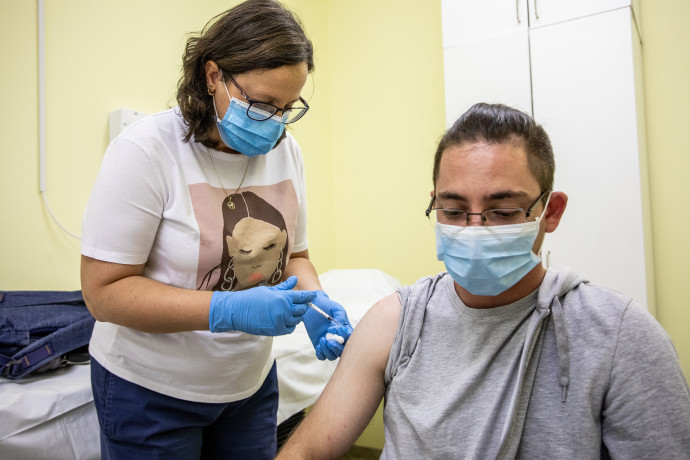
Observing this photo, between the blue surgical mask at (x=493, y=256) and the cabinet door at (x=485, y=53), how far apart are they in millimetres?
1692

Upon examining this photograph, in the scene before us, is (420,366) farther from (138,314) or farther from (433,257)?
(433,257)

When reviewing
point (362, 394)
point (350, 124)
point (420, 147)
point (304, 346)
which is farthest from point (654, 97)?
point (362, 394)

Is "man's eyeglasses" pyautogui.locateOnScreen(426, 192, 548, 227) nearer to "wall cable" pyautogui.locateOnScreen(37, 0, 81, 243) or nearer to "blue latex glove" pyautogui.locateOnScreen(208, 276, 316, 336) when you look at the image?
"blue latex glove" pyautogui.locateOnScreen(208, 276, 316, 336)

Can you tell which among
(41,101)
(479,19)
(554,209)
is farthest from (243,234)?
(479,19)

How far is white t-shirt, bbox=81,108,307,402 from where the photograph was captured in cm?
99

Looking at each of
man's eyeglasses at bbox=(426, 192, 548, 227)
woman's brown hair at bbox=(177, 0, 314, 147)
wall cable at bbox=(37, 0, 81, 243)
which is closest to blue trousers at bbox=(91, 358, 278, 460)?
woman's brown hair at bbox=(177, 0, 314, 147)

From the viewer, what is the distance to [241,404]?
118cm

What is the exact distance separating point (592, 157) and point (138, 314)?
6.78 ft

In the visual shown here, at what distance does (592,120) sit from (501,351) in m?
1.72

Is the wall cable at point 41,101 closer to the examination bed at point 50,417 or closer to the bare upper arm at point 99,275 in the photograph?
the examination bed at point 50,417

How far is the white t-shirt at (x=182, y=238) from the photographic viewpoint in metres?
0.99

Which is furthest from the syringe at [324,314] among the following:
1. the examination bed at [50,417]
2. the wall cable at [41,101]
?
A: the wall cable at [41,101]

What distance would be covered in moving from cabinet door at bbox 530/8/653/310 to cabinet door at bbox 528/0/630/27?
29 millimetres

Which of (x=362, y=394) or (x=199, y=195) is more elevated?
(x=199, y=195)
